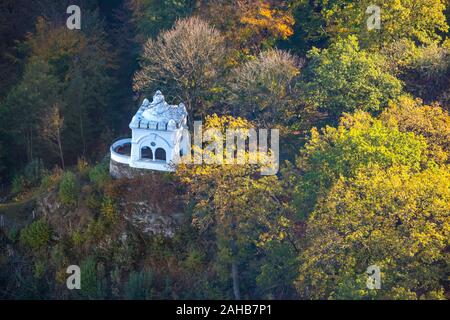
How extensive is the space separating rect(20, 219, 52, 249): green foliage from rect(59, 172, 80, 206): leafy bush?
1.92m

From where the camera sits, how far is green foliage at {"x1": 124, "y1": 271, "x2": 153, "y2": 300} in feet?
127

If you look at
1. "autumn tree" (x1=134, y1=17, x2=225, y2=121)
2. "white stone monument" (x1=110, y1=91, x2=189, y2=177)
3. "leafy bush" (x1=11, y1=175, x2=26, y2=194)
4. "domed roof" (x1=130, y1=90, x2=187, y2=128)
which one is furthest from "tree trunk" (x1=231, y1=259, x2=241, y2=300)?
"leafy bush" (x1=11, y1=175, x2=26, y2=194)

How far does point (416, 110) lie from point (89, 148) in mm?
23048

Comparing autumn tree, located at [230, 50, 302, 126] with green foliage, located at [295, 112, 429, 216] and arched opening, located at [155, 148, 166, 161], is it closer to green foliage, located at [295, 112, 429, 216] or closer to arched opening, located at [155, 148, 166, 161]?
arched opening, located at [155, 148, 166, 161]

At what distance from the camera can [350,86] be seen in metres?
41.1

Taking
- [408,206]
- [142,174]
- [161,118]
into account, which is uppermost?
[161,118]

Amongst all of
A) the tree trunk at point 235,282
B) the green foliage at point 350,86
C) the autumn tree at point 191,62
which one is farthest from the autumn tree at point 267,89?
the tree trunk at point 235,282

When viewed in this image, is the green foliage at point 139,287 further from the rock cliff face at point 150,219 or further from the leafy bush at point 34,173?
the leafy bush at point 34,173

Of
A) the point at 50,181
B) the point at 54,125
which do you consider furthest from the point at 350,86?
the point at 54,125

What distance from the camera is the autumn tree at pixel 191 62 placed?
43531mm

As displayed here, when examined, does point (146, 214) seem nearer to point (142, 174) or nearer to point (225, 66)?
point (142, 174)

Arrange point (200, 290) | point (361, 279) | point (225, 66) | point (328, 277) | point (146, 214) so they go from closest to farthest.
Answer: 1. point (361, 279)
2. point (328, 277)
3. point (200, 290)
4. point (146, 214)
5. point (225, 66)

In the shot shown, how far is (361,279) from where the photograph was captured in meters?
29.8

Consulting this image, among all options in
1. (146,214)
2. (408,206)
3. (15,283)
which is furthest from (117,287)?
(408,206)
